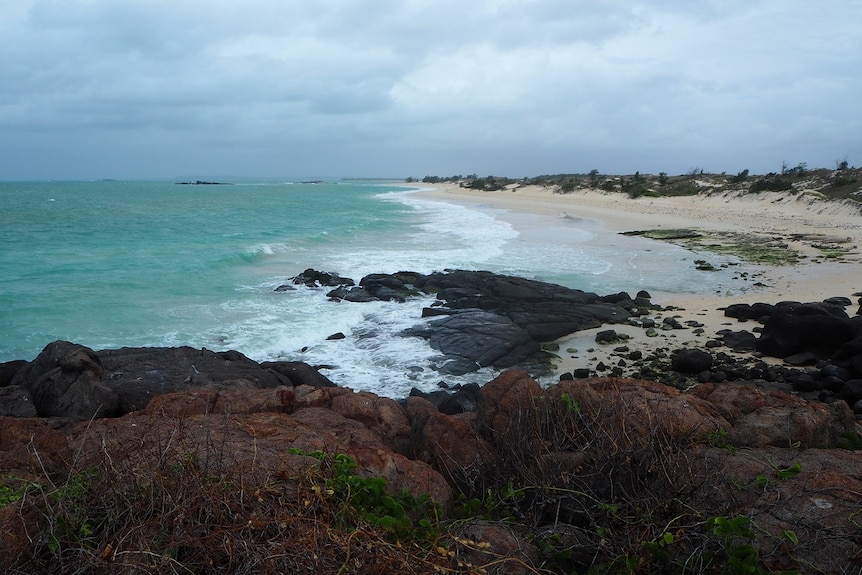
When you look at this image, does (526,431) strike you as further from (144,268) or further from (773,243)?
(773,243)

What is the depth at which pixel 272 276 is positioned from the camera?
2128 centimetres

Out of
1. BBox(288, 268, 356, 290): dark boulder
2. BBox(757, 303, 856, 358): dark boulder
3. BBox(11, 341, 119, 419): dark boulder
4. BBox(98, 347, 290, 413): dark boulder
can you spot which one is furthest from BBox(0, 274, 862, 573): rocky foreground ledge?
BBox(288, 268, 356, 290): dark boulder

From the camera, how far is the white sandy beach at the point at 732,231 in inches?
489

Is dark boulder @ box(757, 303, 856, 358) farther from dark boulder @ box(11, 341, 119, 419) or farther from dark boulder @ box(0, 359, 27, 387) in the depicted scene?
dark boulder @ box(0, 359, 27, 387)

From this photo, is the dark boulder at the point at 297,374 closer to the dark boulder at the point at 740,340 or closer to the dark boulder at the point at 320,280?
the dark boulder at the point at 740,340

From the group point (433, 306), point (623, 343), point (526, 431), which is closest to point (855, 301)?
point (623, 343)

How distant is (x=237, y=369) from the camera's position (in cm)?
913

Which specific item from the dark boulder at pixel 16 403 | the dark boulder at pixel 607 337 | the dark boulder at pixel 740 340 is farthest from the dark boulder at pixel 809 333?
the dark boulder at pixel 16 403

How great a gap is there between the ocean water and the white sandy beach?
1.94 m

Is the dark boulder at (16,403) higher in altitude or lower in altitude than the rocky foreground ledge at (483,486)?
lower

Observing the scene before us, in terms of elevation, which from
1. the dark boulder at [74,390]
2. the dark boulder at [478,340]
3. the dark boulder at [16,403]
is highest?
the dark boulder at [74,390]

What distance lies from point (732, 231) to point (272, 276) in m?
23.6

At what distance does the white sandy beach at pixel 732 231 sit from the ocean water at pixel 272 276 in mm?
1938

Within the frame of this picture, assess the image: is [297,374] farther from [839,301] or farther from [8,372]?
[839,301]
